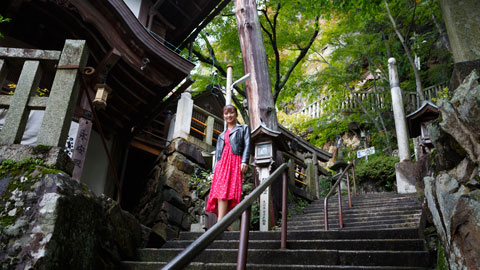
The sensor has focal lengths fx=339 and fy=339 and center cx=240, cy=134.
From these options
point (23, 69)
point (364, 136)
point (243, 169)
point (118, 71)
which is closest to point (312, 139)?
point (364, 136)

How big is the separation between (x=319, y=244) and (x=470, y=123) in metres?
2.00

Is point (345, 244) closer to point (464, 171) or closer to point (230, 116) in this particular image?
point (464, 171)

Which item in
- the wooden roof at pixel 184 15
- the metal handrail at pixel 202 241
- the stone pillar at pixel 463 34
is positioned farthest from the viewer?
the wooden roof at pixel 184 15

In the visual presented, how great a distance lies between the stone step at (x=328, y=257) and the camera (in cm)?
321

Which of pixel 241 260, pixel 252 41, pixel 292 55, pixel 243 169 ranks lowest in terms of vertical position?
pixel 241 260

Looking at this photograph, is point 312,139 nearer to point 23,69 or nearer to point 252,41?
point 252,41

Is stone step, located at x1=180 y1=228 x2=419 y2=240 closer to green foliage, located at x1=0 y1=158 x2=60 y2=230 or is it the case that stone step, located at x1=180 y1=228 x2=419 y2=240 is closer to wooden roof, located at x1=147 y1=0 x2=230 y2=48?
Answer: green foliage, located at x1=0 y1=158 x2=60 y2=230

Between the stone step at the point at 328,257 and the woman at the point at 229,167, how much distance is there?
0.88 meters

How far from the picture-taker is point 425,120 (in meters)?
8.75

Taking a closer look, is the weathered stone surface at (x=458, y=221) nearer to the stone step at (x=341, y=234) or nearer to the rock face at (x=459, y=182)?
the rock face at (x=459, y=182)

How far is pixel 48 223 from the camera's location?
105 inches

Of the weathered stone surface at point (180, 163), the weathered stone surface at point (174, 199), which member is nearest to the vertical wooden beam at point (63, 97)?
the weathered stone surface at point (174, 199)

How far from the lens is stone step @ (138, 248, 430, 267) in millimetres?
3211

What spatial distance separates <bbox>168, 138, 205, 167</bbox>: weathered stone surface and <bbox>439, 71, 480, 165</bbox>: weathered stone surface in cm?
810
